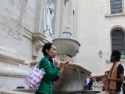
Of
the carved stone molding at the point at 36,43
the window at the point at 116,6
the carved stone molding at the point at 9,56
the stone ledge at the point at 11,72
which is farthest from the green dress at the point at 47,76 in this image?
the window at the point at 116,6

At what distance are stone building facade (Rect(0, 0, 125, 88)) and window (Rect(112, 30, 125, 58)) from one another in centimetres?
16

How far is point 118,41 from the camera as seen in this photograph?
1908cm

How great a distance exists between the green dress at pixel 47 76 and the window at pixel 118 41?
1765 centimetres

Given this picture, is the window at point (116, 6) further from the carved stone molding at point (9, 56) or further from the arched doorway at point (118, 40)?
the carved stone molding at point (9, 56)

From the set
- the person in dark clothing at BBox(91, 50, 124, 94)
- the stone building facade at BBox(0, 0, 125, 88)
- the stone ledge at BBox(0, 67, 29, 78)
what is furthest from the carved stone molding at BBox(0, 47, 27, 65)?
the person in dark clothing at BBox(91, 50, 124, 94)

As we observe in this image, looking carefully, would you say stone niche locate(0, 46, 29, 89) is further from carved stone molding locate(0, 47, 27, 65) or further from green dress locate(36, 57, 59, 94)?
green dress locate(36, 57, 59, 94)

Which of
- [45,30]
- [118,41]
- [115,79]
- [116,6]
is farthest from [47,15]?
[116,6]

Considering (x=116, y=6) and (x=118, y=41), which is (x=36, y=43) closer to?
(x=118, y=41)

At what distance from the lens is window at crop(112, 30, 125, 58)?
61.7 feet

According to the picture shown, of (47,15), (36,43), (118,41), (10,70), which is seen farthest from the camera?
(118,41)

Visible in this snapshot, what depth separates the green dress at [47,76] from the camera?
2187 mm

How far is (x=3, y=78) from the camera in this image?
3.78 m

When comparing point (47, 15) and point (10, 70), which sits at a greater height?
point (47, 15)

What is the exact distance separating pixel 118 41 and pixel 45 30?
12.8 m
